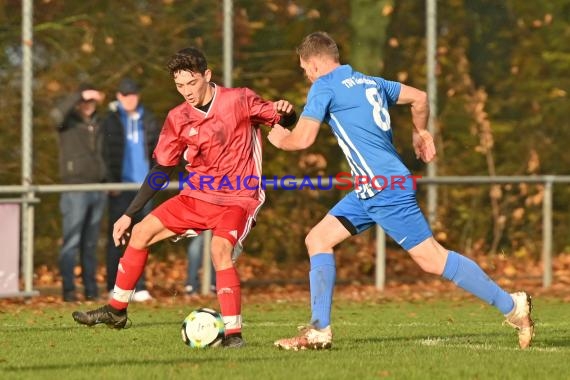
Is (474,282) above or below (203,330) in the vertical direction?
above

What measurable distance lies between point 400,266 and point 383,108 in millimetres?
8170

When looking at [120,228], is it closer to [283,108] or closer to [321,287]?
[283,108]

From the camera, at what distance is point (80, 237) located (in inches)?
561

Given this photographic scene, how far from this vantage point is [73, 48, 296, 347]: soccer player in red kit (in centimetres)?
960

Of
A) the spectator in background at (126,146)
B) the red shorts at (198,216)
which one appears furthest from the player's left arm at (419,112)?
the spectator in background at (126,146)

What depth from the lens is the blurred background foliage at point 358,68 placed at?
1519 centimetres

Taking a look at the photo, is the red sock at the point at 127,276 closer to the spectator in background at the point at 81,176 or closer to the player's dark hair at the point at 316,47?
the player's dark hair at the point at 316,47

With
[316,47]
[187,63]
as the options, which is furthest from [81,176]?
[316,47]

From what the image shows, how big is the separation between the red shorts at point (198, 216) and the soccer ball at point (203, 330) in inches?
20.3

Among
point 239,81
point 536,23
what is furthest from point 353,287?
point 536,23

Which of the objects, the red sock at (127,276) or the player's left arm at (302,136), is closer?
the player's left arm at (302,136)

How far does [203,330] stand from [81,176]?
5.35 m

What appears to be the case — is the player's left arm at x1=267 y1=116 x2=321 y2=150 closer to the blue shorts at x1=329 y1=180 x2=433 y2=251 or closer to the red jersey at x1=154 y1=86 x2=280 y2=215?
the blue shorts at x1=329 y1=180 x2=433 y2=251

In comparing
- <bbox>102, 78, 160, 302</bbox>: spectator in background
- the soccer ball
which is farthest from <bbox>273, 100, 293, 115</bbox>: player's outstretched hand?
<bbox>102, 78, 160, 302</bbox>: spectator in background
